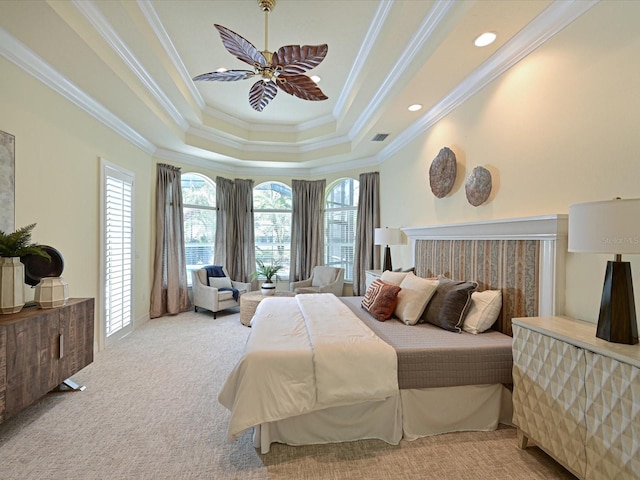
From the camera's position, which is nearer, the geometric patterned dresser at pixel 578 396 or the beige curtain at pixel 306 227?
the geometric patterned dresser at pixel 578 396

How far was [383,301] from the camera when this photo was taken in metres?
2.97

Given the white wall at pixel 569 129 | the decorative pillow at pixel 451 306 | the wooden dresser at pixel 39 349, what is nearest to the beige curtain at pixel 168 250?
the wooden dresser at pixel 39 349

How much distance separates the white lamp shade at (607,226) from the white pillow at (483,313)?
3.36 feet

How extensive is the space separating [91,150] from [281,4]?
105 inches

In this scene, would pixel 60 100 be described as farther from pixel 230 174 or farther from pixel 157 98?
pixel 230 174

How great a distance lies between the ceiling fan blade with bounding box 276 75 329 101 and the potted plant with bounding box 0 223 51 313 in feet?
7.35

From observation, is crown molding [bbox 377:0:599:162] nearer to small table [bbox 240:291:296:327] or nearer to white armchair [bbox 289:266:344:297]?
white armchair [bbox 289:266:344:297]

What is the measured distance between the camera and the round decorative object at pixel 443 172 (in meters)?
3.27

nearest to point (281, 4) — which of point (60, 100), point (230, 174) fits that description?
point (60, 100)

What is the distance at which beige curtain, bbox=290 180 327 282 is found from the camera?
644 cm

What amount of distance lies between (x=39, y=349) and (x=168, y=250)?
312 cm

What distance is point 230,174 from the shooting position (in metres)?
6.38

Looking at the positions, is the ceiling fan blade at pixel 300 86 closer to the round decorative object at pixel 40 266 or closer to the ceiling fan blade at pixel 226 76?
the ceiling fan blade at pixel 226 76

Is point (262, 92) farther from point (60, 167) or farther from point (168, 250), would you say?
point (168, 250)
